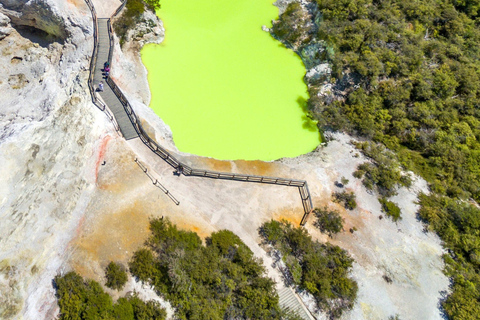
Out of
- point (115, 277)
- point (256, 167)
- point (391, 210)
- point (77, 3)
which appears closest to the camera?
point (115, 277)

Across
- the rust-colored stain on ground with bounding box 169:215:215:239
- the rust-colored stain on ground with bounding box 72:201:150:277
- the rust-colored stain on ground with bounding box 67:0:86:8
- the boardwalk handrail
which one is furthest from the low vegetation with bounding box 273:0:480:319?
the rust-colored stain on ground with bounding box 67:0:86:8

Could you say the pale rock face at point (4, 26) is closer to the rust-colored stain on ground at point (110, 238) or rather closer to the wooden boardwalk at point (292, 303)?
the rust-colored stain on ground at point (110, 238)

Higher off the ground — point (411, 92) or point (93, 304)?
point (411, 92)

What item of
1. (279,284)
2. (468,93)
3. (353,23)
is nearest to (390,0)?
(353,23)

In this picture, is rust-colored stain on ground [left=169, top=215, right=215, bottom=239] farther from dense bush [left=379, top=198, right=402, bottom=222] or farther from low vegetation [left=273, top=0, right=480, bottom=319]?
dense bush [left=379, top=198, right=402, bottom=222]

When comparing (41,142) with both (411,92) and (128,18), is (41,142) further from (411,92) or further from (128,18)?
(411,92)

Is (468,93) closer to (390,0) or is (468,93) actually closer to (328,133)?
(390,0)

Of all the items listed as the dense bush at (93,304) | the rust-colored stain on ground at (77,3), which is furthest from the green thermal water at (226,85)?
the dense bush at (93,304)

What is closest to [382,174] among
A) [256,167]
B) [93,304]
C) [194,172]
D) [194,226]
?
[256,167]
